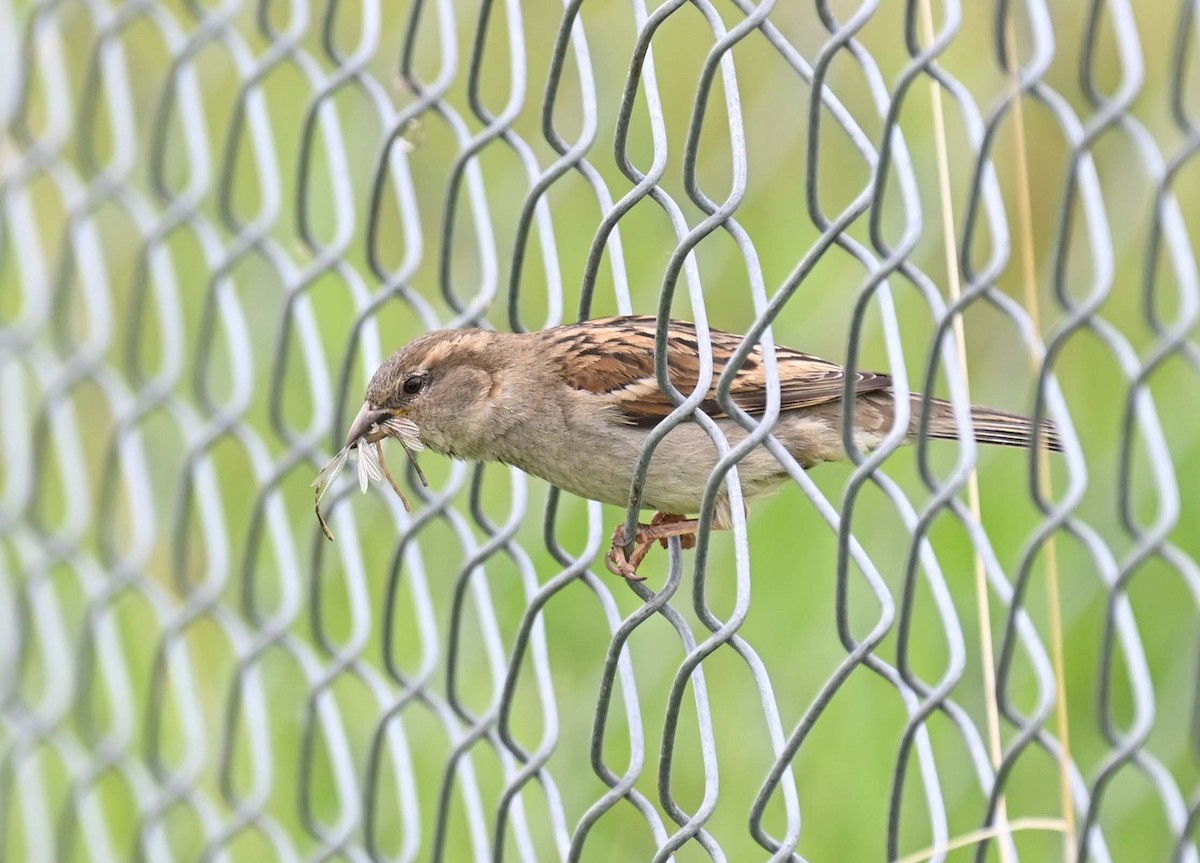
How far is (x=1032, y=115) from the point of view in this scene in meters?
3.81

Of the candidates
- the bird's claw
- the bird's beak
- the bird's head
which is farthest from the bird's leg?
the bird's beak

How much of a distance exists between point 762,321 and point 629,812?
5.71 feet

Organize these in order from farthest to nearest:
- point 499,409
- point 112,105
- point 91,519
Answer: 1. point 91,519
2. point 112,105
3. point 499,409

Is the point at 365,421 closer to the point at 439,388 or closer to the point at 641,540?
the point at 439,388

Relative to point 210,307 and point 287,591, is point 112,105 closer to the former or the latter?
point 210,307

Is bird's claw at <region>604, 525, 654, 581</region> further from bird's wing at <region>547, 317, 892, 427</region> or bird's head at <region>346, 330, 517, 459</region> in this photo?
bird's head at <region>346, 330, 517, 459</region>

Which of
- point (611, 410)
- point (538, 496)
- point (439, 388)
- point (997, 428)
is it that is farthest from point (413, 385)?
point (538, 496)

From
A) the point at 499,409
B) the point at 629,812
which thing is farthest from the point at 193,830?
the point at 499,409

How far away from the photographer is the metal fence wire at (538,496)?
2346 mm

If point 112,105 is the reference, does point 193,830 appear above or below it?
below

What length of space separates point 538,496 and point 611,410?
1.11 meters

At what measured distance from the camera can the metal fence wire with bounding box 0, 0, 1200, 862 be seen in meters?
2.35

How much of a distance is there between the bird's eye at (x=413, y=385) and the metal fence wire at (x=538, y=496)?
0.09 metres

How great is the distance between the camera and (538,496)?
3439mm
